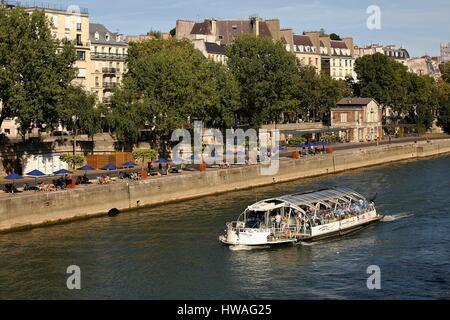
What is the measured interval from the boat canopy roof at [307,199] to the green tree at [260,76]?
6012 centimetres

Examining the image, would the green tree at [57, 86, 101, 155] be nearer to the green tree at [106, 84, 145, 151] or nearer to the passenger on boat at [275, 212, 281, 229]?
the green tree at [106, 84, 145, 151]

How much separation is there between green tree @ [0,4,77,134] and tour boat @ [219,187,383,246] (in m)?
29.3

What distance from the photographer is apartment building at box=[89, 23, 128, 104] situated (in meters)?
123

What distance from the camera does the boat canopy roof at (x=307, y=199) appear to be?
192 ft

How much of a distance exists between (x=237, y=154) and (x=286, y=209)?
4136cm

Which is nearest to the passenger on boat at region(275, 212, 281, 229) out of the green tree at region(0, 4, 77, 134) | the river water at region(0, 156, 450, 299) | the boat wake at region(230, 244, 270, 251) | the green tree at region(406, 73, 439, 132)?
the river water at region(0, 156, 450, 299)

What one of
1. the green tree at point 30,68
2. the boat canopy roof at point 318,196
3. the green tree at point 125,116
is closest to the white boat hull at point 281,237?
the boat canopy roof at point 318,196

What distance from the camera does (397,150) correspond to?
128000mm

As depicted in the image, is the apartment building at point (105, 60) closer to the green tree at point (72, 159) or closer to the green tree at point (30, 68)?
the green tree at point (72, 159)

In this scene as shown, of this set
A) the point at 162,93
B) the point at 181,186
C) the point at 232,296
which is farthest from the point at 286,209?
the point at 162,93

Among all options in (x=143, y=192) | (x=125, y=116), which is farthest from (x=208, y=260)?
(x=125, y=116)

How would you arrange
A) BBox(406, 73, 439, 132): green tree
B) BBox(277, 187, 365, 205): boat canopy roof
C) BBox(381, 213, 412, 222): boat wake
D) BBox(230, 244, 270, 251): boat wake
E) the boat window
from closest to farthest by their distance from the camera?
BBox(230, 244, 270, 251): boat wake → the boat window → BBox(277, 187, 365, 205): boat canopy roof → BBox(381, 213, 412, 222): boat wake → BBox(406, 73, 439, 132): green tree

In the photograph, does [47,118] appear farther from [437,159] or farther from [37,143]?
[437,159]

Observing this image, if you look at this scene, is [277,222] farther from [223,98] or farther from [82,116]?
[223,98]
